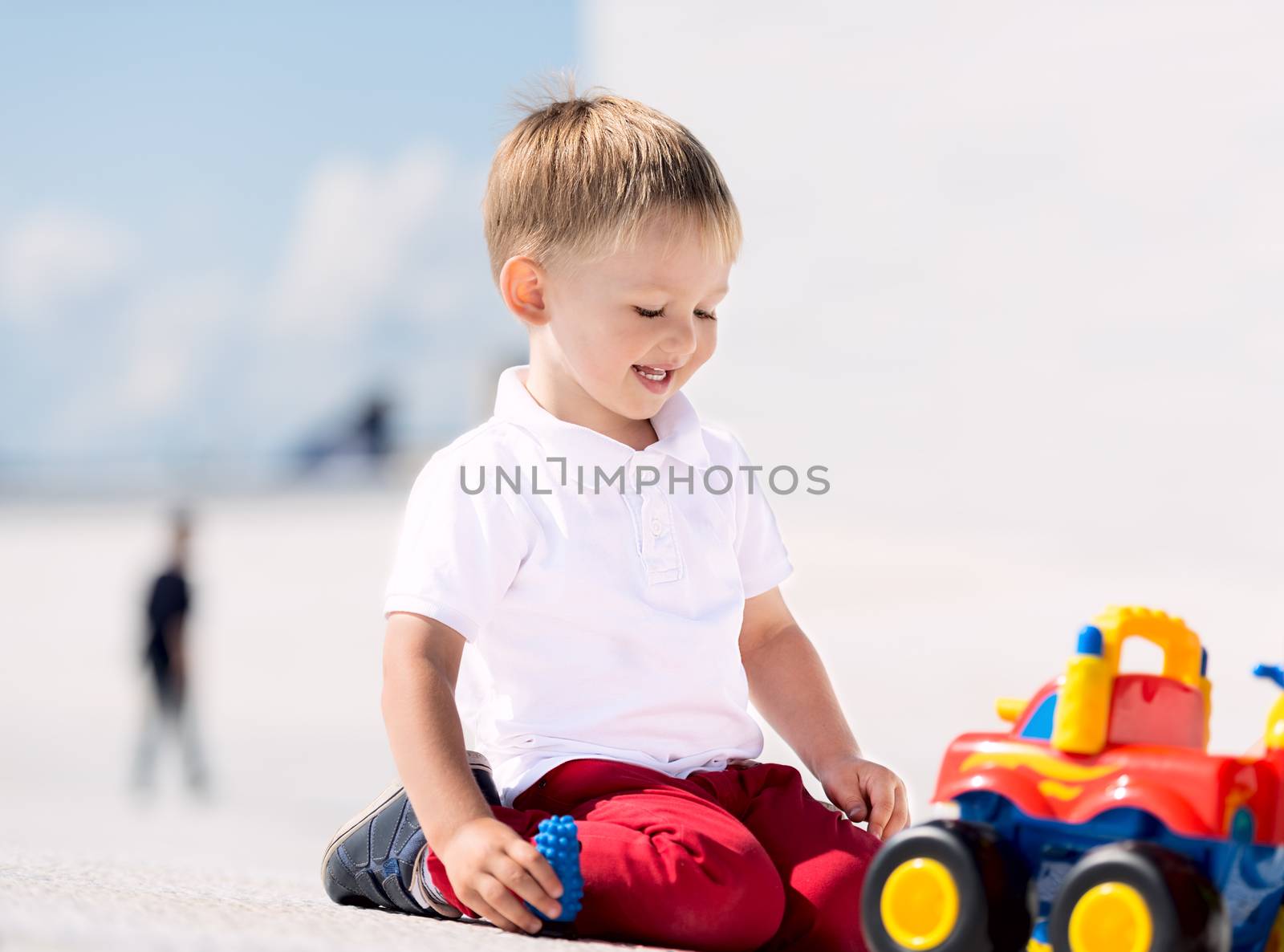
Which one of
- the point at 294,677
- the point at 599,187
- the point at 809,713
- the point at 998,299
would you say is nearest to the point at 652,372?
the point at 599,187

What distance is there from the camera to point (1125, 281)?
7824 millimetres

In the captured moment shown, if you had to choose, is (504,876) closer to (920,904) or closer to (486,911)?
(486,911)

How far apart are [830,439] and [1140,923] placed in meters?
7.72

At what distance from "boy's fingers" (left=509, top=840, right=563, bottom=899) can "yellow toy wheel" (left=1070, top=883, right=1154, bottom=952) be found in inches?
16.4

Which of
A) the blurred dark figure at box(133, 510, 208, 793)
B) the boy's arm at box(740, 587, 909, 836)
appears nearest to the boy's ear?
the boy's arm at box(740, 587, 909, 836)

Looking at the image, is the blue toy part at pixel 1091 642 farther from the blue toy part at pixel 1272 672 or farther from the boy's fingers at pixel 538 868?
the boy's fingers at pixel 538 868

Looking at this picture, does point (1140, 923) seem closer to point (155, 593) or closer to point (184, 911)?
point (184, 911)

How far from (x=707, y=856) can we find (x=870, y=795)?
32 cm

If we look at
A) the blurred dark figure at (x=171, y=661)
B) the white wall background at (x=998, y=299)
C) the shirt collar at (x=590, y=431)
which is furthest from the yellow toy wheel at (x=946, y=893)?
the white wall background at (x=998, y=299)

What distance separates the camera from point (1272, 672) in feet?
3.67

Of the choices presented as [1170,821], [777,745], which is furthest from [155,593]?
[1170,821]

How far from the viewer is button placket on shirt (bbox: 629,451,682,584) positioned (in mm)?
1449

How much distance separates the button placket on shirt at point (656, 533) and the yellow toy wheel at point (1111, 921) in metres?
0.60

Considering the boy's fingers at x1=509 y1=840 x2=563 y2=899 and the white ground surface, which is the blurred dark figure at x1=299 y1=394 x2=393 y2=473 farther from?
the boy's fingers at x1=509 y1=840 x2=563 y2=899
